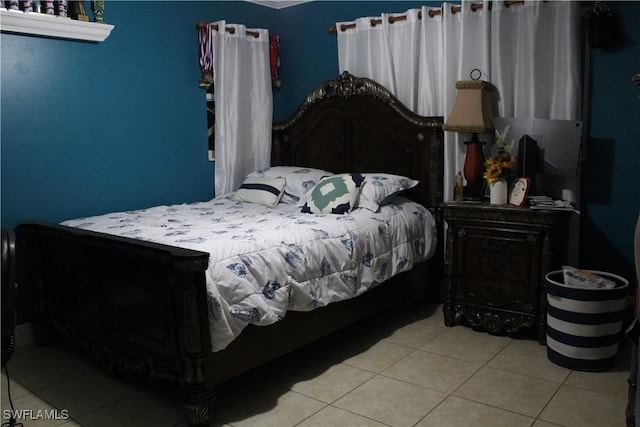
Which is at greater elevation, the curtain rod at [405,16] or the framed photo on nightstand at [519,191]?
the curtain rod at [405,16]

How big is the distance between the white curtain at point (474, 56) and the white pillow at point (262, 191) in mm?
1063

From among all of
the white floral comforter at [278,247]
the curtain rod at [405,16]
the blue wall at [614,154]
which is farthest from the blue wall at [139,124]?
the white floral comforter at [278,247]

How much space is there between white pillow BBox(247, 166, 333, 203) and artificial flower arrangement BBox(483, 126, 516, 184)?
119 centimetres

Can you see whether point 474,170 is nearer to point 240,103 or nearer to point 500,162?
point 500,162

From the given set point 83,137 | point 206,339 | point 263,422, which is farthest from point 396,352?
point 83,137

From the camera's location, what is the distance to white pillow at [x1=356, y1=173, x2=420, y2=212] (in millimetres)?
3361

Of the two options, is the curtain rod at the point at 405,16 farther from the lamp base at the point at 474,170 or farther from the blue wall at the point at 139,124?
the lamp base at the point at 474,170

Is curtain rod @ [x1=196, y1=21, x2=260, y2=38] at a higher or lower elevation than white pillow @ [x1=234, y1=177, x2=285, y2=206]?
higher

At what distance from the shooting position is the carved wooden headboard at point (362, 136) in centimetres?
376

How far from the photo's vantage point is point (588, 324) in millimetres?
2664

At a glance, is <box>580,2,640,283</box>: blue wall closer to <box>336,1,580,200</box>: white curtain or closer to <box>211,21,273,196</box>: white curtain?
<box>336,1,580,200</box>: white curtain

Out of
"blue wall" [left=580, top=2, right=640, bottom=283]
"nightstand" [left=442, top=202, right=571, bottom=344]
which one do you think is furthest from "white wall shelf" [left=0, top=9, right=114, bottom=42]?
"blue wall" [left=580, top=2, right=640, bottom=283]

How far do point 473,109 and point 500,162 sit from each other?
0.39 metres

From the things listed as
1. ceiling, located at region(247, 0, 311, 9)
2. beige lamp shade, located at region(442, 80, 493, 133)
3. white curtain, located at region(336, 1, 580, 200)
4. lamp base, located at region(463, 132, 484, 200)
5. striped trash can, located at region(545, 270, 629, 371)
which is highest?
ceiling, located at region(247, 0, 311, 9)
